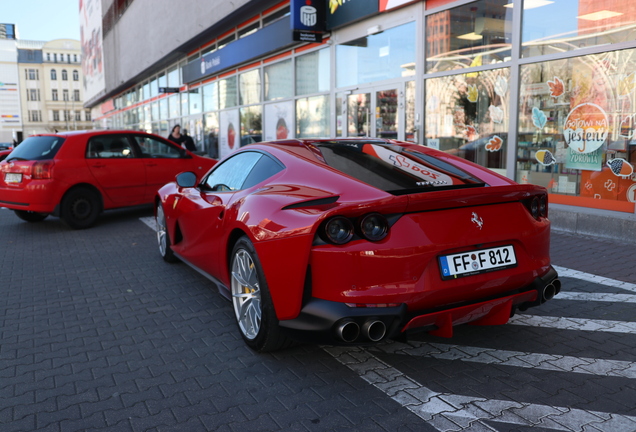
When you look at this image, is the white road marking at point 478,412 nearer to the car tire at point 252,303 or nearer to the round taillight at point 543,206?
the car tire at point 252,303

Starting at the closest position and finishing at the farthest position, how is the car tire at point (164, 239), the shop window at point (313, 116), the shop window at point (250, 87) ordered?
the car tire at point (164, 239)
the shop window at point (313, 116)
the shop window at point (250, 87)

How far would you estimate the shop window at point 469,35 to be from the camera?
8.95 m

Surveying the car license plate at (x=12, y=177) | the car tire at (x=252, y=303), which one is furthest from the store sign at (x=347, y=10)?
the car tire at (x=252, y=303)

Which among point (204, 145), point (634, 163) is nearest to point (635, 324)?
point (634, 163)

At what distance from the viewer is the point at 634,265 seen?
18.6 feet

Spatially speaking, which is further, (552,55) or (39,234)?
(39,234)

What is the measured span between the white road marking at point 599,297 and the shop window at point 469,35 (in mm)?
5283

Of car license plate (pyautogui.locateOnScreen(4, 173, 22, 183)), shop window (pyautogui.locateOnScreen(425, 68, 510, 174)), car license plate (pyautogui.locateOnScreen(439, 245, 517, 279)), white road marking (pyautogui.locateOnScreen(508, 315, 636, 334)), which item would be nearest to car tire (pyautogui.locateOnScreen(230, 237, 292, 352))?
car license plate (pyautogui.locateOnScreen(439, 245, 517, 279))

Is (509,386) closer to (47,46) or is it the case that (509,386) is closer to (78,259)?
(78,259)

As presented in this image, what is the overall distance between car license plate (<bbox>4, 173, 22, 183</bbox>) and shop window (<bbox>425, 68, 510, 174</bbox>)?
7282 millimetres

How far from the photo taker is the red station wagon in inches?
339

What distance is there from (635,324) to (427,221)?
6.90 ft

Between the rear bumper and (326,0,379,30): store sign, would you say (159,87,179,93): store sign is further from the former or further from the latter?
the rear bumper

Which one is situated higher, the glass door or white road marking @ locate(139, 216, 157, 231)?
the glass door
